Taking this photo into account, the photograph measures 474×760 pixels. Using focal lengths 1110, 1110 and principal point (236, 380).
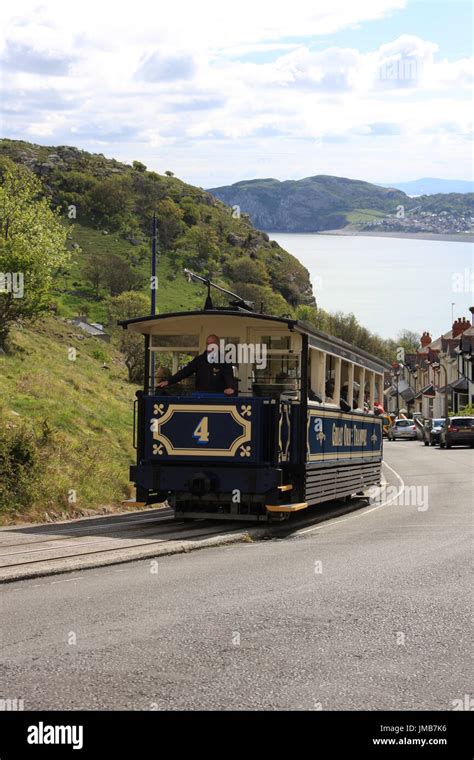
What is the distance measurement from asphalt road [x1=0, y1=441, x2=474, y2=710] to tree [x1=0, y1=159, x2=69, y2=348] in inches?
650

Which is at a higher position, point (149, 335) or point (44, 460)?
point (149, 335)

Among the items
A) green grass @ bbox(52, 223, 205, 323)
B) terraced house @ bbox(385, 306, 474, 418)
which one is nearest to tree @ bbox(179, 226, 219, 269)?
green grass @ bbox(52, 223, 205, 323)

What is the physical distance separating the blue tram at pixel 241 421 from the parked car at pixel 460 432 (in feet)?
102

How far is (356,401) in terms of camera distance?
2116 cm

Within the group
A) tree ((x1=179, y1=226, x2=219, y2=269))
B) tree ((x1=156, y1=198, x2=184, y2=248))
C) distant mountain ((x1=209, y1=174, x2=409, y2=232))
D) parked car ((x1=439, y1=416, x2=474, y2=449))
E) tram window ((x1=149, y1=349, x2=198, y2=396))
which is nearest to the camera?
tram window ((x1=149, y1=349, x2=198, y2=396))

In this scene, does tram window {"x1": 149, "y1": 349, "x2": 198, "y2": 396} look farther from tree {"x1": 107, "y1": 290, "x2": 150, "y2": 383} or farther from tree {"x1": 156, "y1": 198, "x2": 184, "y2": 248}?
tree {"x1": 156, "y1": 198, "x2": 184, "y2": 248}

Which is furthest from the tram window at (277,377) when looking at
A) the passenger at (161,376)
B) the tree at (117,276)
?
the tree at (117,276)

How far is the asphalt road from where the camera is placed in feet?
21.7

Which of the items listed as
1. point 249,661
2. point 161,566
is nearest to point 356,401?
point 161,566

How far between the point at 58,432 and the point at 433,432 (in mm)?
35267

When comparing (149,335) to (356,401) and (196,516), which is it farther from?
(356,401)

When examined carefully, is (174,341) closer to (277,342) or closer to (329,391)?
(277,342)

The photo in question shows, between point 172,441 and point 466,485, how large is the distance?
1158 cm

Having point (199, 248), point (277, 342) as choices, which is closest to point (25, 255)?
point (277, 342)
